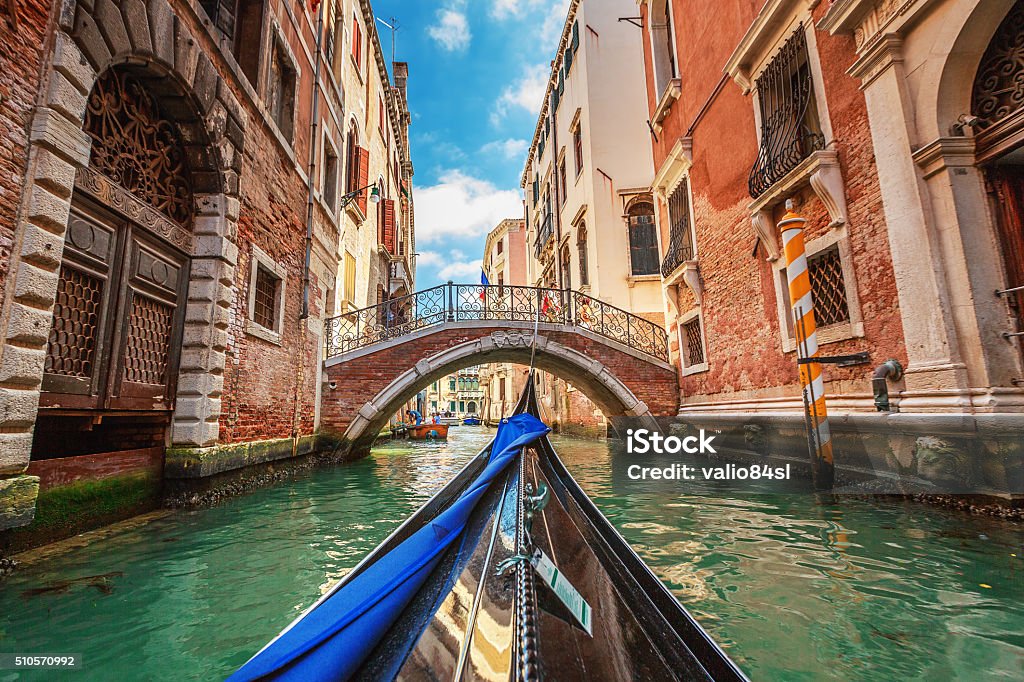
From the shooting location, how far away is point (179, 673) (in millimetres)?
1518

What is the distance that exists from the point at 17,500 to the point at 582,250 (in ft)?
37.0

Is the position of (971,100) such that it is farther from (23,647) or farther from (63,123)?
(23,647)

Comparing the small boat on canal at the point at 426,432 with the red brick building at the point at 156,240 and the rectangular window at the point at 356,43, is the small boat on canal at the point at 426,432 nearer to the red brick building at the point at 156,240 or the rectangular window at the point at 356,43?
the red brick building at the point at 156,240

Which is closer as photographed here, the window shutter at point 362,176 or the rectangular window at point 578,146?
the window shutter at point 362,176

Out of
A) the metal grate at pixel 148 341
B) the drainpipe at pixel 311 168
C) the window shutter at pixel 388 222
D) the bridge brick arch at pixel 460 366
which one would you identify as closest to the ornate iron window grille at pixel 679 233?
the bridge brick arch at pixel 460 366

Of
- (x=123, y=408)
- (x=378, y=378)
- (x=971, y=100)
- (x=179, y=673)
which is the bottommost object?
→ (x=179, y=673)

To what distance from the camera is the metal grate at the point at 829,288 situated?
175 inches

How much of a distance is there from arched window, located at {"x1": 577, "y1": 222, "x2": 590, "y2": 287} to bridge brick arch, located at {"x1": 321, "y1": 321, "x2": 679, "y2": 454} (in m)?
3.73

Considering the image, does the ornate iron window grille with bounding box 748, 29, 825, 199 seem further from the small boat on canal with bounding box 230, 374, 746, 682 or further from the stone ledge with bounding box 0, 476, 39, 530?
the stone ledge with bounding box 0, 476, 39, 530

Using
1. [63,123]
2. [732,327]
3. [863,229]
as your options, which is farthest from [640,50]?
[63,123]

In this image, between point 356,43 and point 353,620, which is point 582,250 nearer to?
point 356,43

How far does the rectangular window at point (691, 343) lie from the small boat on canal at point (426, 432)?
8.71 metres

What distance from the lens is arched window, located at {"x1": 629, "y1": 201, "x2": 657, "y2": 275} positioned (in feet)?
35.1

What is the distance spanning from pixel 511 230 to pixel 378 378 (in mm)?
22281
